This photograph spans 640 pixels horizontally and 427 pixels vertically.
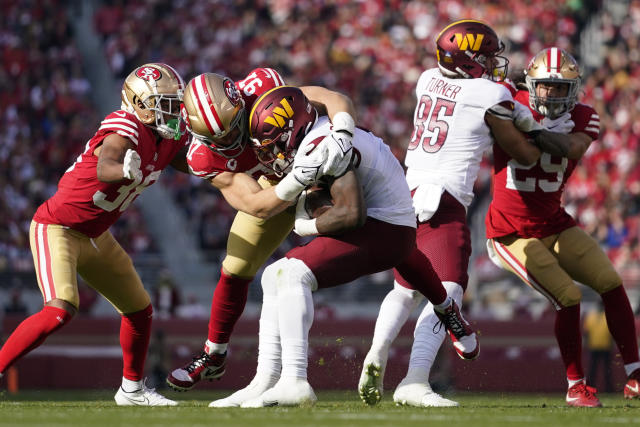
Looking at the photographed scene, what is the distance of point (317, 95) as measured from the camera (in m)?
6.52

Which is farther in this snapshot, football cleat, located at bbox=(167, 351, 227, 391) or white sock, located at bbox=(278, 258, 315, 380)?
football cleat, located at bbox=(167, 351, 227, 391)

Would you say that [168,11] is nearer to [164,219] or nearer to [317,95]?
[164,219]

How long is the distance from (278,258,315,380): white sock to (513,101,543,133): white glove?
1833mm

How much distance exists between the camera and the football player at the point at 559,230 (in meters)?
7.02

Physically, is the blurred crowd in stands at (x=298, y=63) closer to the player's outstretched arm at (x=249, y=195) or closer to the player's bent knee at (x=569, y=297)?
the player's bent knee at (x=569, y=297)

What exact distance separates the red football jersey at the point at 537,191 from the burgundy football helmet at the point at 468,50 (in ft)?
1.72

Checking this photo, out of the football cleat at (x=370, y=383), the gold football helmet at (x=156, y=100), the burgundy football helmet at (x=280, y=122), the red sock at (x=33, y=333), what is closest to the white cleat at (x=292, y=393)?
the football cleat at (x=370, y=383)

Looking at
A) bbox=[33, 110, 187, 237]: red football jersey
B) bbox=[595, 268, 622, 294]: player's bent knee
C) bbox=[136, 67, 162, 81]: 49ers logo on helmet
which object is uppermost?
bbox=[136, 67, 162, 81]: 49ers logo on helmet

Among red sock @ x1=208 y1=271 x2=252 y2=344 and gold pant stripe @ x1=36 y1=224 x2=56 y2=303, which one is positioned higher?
gold pant stripe @ x1=36 y1=224 x2=56 y2=303

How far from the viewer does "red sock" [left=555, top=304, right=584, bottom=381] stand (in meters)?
7.00

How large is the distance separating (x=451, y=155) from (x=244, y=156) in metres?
1.27

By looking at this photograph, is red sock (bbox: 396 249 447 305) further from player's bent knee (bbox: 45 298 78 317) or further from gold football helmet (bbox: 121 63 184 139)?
player's bent knee (bbox: 45 298 78 317)

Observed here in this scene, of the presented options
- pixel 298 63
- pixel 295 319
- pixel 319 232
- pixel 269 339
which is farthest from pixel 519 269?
pixel 298 63

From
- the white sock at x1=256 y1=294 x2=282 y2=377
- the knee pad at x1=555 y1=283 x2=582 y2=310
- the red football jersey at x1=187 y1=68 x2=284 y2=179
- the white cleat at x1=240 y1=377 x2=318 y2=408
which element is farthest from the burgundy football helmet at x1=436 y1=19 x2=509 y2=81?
the white cleat at x1=240 y1=377 x2=318 y2=408
